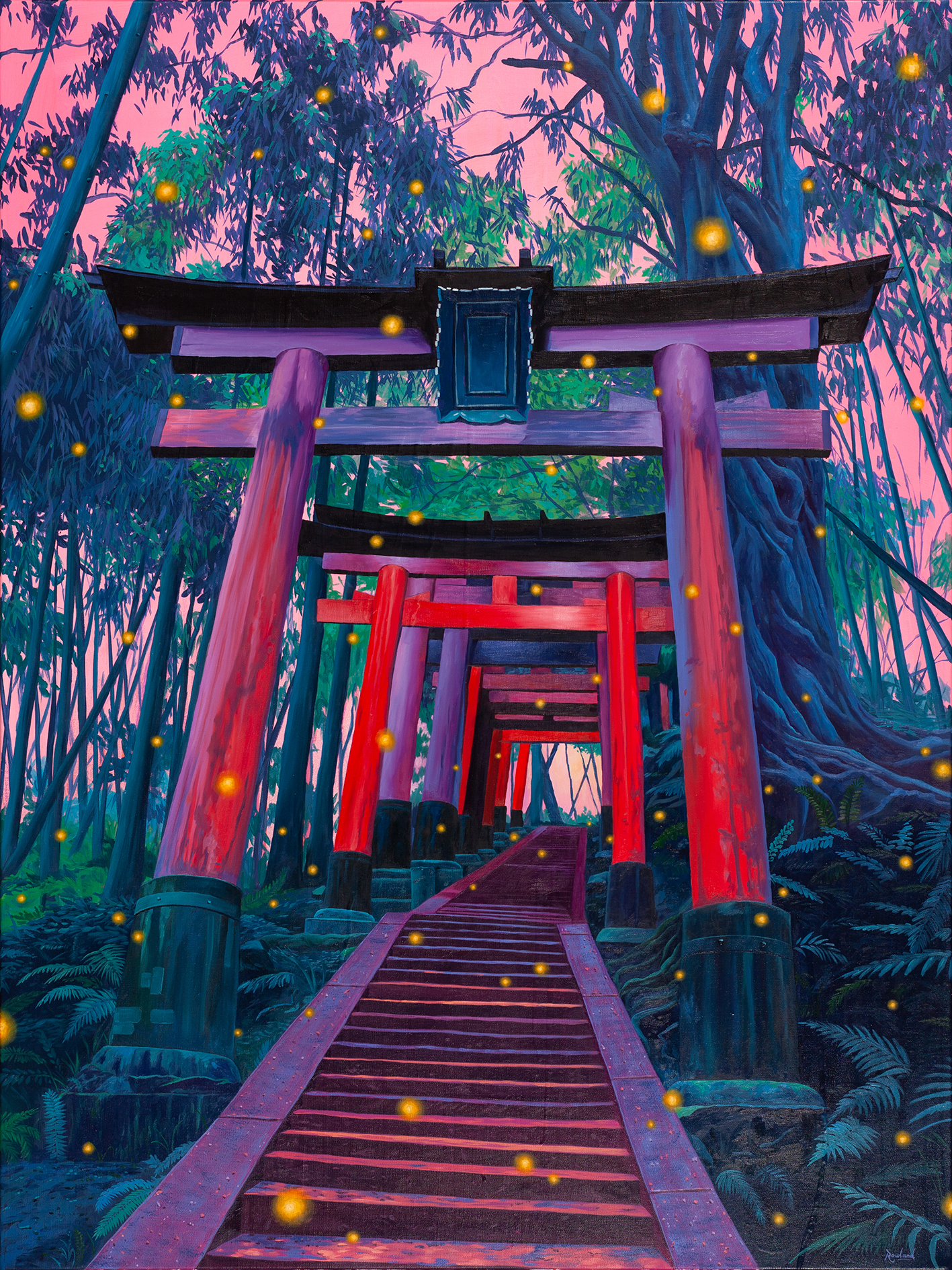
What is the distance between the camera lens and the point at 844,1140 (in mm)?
2848

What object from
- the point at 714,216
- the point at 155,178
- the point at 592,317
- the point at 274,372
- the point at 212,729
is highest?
the point at 714,216

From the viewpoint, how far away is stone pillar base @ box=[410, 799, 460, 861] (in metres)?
7.22

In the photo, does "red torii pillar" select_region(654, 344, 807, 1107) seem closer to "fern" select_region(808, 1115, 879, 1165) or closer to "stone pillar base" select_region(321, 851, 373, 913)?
"fern" select_region(808, 1115, 879, 1165)

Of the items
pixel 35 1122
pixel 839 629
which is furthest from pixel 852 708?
pixel 35 1122

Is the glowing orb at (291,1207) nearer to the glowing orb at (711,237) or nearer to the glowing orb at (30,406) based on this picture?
the glowing orb at (30,406)

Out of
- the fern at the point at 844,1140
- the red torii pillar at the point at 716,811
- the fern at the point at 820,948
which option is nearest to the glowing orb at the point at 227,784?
the red torii pillar at the point at 716,811

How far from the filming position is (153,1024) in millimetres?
3027

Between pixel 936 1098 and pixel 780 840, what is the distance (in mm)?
1115

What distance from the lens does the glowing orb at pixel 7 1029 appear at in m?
3.31

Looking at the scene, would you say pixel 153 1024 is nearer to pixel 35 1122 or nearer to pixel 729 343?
pixel 35 1122

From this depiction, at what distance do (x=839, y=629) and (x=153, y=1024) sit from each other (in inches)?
138

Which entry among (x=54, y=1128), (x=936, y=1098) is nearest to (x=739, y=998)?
(x=936, y=1098)

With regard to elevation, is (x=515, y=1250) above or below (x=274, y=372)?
below

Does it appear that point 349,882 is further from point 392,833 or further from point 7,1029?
point 7,1029
